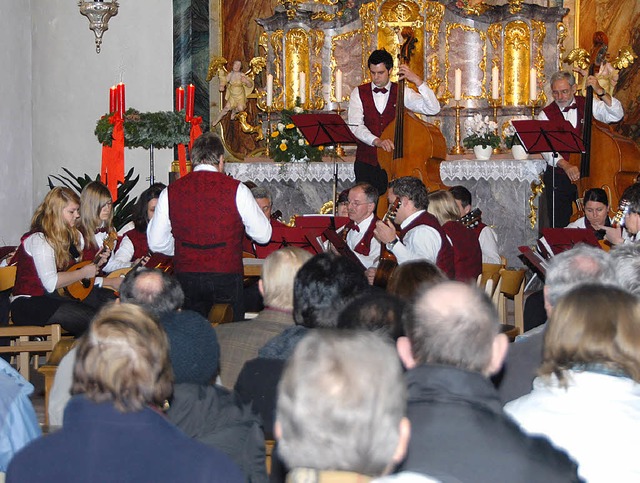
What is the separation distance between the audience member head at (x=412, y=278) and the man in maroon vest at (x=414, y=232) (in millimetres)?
2077

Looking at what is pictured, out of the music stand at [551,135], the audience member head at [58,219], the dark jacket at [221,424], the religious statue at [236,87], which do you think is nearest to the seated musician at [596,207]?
the music stand at [551,135]

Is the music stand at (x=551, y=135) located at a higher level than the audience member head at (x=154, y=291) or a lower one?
higher

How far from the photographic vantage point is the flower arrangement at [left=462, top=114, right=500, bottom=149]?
10.7 metres

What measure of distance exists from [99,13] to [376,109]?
430 centimetres

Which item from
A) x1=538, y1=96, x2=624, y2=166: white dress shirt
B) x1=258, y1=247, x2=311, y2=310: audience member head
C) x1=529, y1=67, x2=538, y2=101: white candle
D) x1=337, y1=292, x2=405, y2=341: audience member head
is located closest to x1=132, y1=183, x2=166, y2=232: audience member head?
x1=258, y1=247, x2=311, y2=310: audience member head

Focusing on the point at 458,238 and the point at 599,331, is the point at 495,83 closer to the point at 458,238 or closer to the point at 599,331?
the point at 458,238

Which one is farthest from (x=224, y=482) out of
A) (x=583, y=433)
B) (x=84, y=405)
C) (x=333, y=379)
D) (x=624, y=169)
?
(x=624, y=169)

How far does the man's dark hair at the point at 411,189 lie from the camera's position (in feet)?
21.5

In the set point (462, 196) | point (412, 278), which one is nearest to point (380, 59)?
point (462, 196)

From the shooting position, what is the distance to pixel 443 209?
722cm

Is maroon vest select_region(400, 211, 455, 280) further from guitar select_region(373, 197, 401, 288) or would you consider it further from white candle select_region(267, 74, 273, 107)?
white candle select_region(267, 74, 273, 107)

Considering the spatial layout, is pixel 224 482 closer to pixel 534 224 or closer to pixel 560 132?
pixel 560 132

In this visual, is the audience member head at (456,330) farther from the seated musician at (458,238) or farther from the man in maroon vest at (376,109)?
the man in maroon vest at (376,109)

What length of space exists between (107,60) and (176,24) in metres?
0.98
